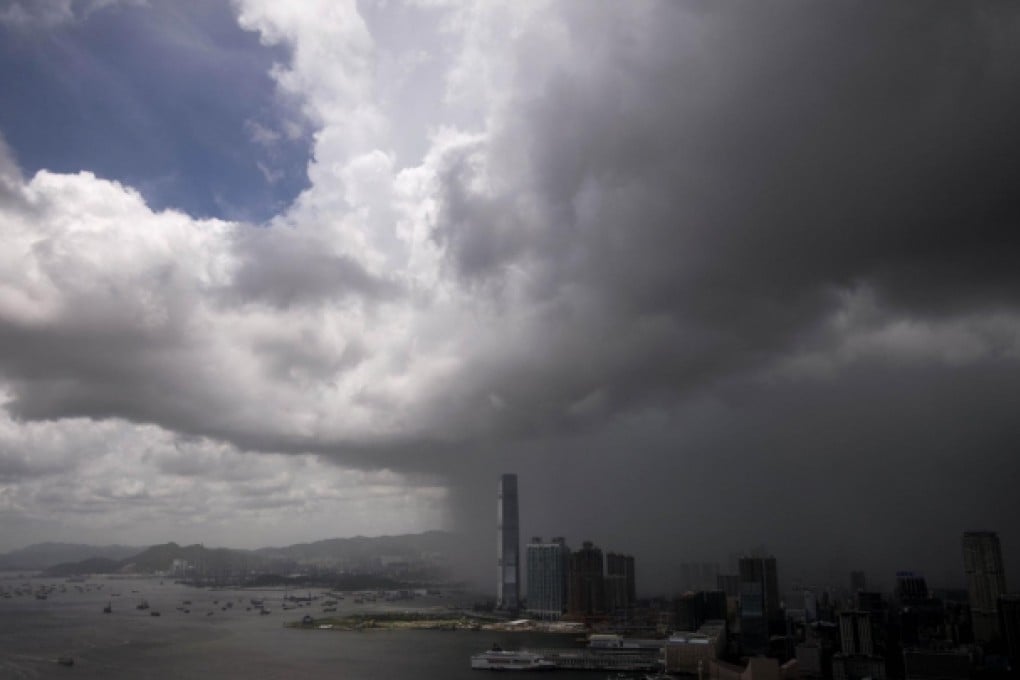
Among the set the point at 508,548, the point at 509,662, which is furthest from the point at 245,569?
the point at 509,662

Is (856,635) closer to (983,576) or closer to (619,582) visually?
(983,576)

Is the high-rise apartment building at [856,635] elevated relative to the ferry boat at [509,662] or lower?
elevated

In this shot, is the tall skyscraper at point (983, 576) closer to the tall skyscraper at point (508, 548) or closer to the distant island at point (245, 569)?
the tall skyscraper at point (508, 548)

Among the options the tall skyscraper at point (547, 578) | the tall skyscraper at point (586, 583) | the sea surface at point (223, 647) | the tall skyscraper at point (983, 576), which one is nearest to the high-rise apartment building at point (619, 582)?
the tall skyscraper at point (586, 583)

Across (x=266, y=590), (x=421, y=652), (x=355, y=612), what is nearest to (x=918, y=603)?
(x=421, y=652)

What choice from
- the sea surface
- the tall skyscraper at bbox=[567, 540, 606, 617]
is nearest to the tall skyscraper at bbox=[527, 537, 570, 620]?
the tall skyscraper at bbox=[567, 540, 606, 617]

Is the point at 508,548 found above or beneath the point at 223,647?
above

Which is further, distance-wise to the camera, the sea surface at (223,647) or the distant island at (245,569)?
the distant island at (245,569)
